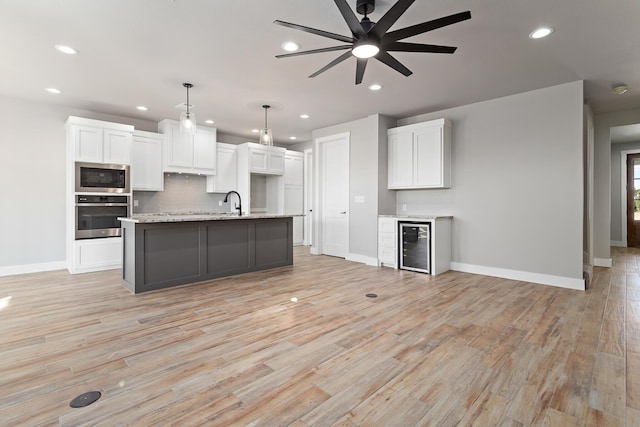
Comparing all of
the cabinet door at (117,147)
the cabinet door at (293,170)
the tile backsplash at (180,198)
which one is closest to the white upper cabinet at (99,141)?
the cabinet door at (117,147)

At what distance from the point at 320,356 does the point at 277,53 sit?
307 cm

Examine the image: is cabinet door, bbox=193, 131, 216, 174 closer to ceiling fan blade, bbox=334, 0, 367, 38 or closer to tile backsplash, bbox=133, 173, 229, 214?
tile backsplash, bbox=133, 173, 229, 214

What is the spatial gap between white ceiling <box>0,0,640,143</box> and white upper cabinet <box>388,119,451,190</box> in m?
0.41

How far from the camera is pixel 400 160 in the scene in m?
5.70

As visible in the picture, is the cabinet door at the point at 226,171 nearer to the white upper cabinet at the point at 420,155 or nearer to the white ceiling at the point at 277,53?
the white ceiling at the point at 277,53

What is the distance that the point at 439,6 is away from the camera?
2570 millimetres

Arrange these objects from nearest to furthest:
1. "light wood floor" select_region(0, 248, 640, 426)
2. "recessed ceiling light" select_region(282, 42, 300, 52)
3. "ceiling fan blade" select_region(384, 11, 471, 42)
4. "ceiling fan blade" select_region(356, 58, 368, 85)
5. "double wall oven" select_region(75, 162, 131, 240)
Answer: "light wood floor" select_region(0, 248, 640, 426)
"ceiling fan blade" select_region(384, 11, 471, 42)
"ceiling fan blade" select_region(356, 58, 368, 85)
"recessed ceiling light" select_region(282, 42, 300, 52)
"double wall oven" select_region(75, 162, 131, 240)

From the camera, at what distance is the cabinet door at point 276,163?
7363mm

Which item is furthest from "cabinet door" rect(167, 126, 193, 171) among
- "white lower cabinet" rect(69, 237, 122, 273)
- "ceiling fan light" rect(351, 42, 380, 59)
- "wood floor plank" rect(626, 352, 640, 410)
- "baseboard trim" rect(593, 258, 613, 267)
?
"baseboard trim" rect(593, 258, 613, 267)

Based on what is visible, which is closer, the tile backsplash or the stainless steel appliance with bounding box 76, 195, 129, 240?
the stainless steel appliance with bounding box 76, 195, 129, 240

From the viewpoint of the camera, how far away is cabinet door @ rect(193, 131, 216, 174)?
21.0 ft

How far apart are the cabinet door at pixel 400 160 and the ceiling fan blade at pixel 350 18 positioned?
3.45m

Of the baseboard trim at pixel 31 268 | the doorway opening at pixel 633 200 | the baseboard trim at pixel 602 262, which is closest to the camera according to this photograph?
the baseboard trim at pixel 31 268

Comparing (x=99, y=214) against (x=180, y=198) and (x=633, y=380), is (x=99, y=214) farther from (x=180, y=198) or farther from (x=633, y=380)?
(x=633, y=380)
